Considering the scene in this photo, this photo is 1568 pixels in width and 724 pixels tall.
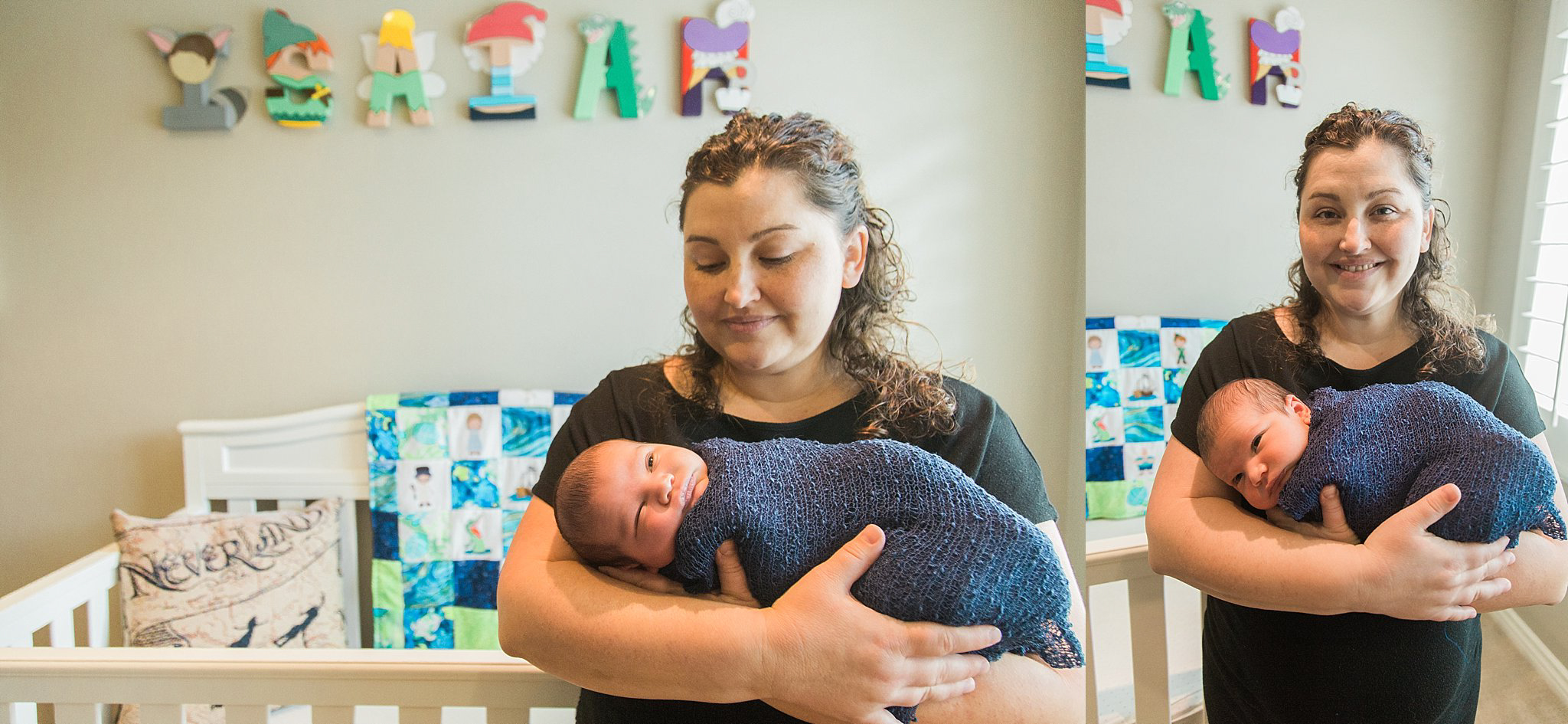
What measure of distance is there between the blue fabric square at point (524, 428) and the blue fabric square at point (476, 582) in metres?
0.18

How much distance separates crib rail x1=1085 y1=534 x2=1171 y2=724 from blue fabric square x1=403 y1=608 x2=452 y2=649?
99 centimetres

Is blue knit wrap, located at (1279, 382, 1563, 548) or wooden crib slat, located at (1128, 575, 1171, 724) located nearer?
blue knit wrap, located at (1279, 382, 1563, 548)

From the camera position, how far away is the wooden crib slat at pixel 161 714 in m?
1.13

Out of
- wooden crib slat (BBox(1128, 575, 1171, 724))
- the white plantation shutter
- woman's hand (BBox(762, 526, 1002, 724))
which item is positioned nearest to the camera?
the white plantation shutter

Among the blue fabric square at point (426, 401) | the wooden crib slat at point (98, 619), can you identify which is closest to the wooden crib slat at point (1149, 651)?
the blue fabric square at point (426, 401)

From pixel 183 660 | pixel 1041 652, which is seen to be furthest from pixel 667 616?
pixel 183 660

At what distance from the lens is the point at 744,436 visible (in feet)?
2.87

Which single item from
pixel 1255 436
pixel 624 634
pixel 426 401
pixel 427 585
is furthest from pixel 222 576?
pixel 1255 436

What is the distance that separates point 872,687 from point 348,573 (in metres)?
0.97

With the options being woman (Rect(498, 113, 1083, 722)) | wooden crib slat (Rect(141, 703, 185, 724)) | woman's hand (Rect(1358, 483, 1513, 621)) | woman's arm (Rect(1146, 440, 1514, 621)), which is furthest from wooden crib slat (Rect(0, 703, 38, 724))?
woman's hand (Rect(1358, 483, 1513, 621))

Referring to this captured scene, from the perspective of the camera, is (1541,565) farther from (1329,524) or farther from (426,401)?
(426,401)

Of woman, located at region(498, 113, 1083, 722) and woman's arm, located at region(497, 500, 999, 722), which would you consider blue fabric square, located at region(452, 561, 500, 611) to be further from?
woman's arm, located at region(497, 500, 999, 722)

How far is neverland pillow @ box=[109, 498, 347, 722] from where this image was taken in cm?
126

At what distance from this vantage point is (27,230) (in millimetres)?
1219
